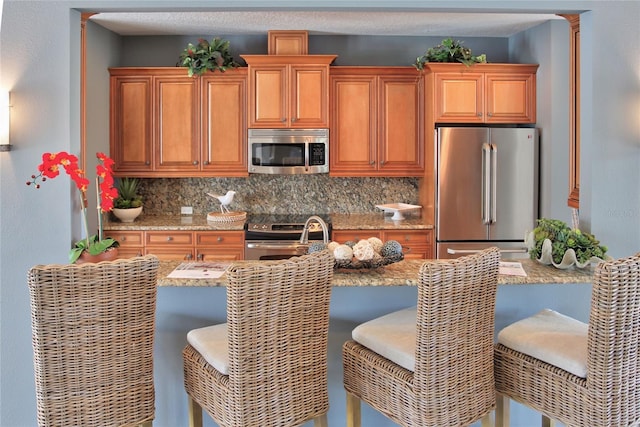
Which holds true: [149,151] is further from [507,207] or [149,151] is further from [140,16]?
Result: [507,207]

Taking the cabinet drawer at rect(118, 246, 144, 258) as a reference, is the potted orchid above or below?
above

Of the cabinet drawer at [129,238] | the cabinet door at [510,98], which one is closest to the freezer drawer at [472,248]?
the cabinet door at [510,98]

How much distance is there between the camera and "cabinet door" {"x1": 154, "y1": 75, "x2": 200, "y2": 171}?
479 centimetres

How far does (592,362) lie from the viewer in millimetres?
1756

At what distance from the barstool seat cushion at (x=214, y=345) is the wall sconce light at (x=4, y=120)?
58.1 inches

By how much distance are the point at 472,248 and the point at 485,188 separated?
49 cm

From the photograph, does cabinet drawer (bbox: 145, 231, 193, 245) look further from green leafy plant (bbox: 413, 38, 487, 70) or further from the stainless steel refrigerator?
green leafy plant (bbox: 413, 38, 487, 70)

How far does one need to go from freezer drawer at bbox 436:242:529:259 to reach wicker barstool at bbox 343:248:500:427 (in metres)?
2.58

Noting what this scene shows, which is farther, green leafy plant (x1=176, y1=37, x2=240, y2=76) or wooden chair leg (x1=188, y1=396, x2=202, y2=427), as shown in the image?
green leafy plant (x1=176, y1=37, x2=240, y2=76)

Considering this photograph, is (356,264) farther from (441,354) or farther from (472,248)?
(472,248)

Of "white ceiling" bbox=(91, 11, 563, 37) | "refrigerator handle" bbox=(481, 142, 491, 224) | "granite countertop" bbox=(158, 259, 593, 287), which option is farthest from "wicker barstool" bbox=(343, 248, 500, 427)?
"white ceiling" bbox=(91, 11, 563, 37)

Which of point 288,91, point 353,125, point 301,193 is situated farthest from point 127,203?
point 353,125

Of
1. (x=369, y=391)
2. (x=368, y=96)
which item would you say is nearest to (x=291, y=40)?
(x=368, y=96)

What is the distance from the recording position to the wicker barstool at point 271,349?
1.68 metres
